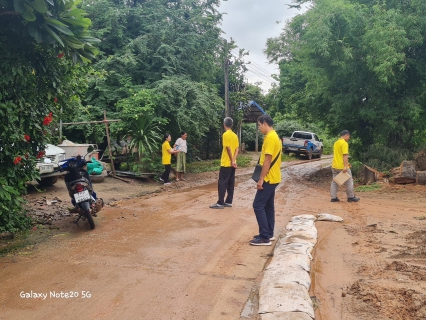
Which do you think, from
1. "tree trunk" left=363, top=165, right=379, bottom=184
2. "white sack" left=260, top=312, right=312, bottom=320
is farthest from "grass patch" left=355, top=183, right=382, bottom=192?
"white sack" left=260, top=312, right=312, bottom=320

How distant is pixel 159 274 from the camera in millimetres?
4891

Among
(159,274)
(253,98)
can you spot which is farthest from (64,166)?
(253,98)

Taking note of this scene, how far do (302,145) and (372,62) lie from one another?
16.6 metres

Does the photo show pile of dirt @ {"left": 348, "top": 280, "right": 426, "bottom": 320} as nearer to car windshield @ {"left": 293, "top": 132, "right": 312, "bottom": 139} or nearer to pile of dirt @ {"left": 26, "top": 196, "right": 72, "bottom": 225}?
pile of dirt @ {"left": 26, "top": 196, "right": 72, "bottom": 225}

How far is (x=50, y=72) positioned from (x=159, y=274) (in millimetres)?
3817

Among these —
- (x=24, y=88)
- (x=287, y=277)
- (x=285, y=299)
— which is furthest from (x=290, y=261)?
(x=24, y=88)

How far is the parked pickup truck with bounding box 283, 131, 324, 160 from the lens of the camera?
→ 96.3 ft

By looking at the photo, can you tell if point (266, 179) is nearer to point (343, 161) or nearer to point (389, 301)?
point (389, 301)

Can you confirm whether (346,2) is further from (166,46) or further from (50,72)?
(50,72)

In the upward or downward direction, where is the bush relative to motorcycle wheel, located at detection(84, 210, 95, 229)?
upward

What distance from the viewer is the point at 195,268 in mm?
5129

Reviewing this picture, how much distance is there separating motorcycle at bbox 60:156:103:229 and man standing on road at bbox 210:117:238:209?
2749mm

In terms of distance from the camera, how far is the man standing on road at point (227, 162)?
9.02 meters

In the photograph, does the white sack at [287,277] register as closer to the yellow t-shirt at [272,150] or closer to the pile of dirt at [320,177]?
the yellow t-shirt at [272,150]
